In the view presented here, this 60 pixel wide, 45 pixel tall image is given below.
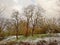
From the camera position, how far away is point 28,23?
8.77 ft

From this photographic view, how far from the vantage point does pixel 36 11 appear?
8.89 feet

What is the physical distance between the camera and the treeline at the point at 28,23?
8.62 feet

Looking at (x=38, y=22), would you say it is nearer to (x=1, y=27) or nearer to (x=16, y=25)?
(x=16, y=25)

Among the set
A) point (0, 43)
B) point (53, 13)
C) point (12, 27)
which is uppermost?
point (53, 13)

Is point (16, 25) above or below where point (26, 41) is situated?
above

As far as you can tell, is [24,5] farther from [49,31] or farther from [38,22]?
[49,31]

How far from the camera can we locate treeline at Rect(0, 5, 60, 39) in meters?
2.63

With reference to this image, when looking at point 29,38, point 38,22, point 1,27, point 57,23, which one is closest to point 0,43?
point 1,27

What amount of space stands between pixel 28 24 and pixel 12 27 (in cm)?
24

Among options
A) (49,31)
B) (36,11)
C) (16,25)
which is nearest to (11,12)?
(16,25)

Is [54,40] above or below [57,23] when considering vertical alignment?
below

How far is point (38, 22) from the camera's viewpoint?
2.69 m

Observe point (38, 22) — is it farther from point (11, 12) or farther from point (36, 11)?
point (11, 12)

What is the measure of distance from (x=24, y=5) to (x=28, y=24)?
11.7 inches
